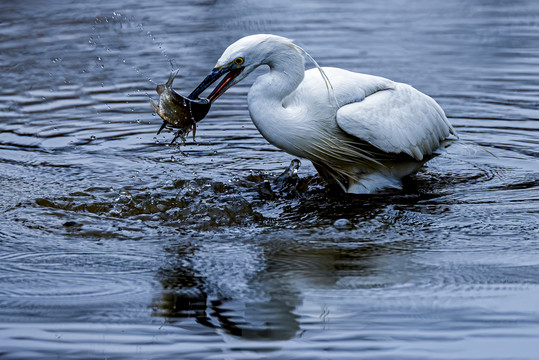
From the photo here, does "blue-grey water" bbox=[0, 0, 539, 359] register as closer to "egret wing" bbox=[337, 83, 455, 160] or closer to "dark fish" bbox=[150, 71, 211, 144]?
"egret wing" bbox=[337, 83, 455, 160]

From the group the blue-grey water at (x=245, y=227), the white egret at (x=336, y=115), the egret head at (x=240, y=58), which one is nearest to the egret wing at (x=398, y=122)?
the white egret at (x=336, y=115)

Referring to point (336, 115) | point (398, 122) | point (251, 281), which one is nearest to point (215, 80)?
point (336, 115)

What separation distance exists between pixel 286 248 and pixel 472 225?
1.22m

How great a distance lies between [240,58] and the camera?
570 centimetres

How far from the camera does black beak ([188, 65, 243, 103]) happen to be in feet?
18.5

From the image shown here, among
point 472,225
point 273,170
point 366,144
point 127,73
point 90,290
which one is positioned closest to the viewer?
point 90,290

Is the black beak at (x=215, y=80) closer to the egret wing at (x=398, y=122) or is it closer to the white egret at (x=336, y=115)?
the white egret at (x=336, y=115)

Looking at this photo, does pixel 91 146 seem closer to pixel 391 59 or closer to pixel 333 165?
pixel 333 165

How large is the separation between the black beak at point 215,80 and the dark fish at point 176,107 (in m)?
0.09

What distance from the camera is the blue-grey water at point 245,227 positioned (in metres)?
3.98

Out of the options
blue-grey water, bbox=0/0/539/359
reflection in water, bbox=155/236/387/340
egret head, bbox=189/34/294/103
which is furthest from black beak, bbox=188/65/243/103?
reflection in water, bbox=155/236/387/340

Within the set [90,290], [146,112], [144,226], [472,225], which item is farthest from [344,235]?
[146,112]

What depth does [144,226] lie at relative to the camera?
552 cm

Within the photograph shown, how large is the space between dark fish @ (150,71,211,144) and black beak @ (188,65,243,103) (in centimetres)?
9
